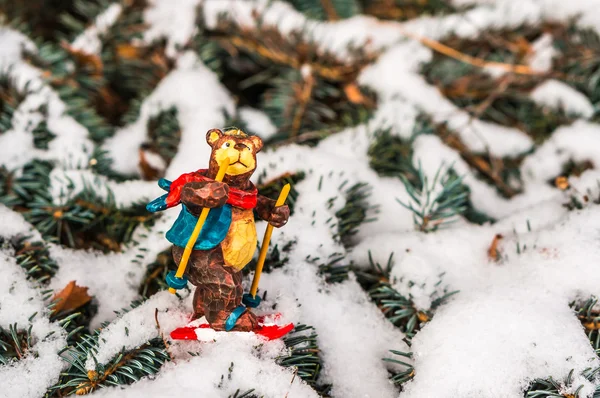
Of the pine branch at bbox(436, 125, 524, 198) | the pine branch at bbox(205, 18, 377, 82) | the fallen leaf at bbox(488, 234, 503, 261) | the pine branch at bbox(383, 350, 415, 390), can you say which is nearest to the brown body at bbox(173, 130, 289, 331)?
the pine branch at bbox(383, 350, 415, 390)

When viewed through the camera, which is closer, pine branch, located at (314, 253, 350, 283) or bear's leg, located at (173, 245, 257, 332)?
bear's leg, located at (173, 245, 257, 332)

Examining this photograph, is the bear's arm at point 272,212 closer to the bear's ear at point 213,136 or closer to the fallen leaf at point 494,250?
the bear's ear at point 213,136

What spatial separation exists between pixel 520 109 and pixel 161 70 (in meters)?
1.01

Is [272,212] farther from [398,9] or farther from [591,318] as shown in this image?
[398,9]

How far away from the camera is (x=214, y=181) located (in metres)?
0.80

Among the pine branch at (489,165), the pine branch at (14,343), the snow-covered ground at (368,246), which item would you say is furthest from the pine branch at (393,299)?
the pine branch at (14,343)

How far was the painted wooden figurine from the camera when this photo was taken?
0.82 meters

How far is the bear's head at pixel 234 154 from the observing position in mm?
819

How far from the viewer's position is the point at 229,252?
2.72 ft

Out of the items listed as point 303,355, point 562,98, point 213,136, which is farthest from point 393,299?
point 562,98

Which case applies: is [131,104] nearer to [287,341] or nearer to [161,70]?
[161,70]

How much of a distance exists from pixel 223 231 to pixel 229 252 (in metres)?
0.04

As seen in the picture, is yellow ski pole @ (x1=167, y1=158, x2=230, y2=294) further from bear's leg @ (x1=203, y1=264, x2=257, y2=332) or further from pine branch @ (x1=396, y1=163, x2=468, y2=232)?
pine branch @ (x1=396, y1=163, x2=468, y2=232)

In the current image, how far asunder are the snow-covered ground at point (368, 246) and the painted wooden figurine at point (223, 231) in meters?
0.07
